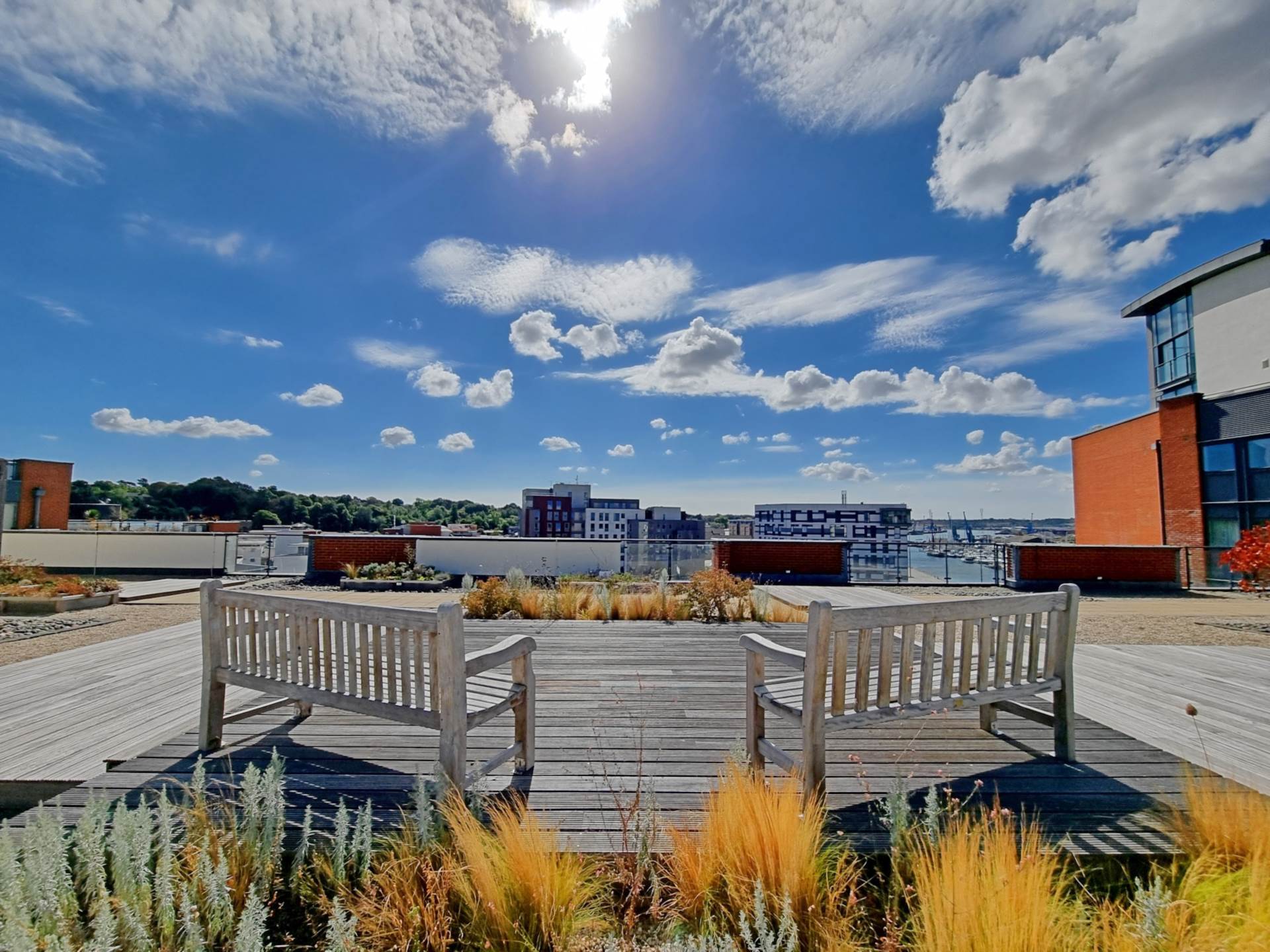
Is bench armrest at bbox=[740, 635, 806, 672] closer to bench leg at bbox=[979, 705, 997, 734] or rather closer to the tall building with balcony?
bench leg at bbox=[979, 705, 997, 734]

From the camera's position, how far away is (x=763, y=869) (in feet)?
5.03

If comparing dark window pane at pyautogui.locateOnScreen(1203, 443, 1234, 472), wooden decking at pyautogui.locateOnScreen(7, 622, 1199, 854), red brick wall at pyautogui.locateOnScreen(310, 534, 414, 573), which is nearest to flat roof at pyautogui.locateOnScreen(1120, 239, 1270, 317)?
dark window pane at pyautogui.locateOnScreen(1203, 443, 1234, 472)

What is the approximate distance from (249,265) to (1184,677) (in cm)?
1402

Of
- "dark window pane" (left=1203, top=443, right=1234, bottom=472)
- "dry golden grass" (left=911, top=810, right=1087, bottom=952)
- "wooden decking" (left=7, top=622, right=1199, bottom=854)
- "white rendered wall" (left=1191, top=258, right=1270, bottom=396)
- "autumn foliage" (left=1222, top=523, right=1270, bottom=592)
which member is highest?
"white rendered wall" (left=1191, top=258, right=1270, bottom=396)

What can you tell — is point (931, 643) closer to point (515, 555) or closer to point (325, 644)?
point (325, 644)

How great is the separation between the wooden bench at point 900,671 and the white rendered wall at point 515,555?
10.4m

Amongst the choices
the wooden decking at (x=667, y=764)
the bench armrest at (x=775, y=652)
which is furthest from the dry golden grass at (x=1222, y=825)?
the bench armrest at (x=775, y=652)

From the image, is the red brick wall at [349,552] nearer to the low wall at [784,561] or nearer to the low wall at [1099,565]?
the low wall at [784,561]

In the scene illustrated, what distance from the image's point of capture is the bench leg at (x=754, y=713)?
7.83 feet

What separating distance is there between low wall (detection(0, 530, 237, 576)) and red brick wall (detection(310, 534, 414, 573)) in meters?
2.67

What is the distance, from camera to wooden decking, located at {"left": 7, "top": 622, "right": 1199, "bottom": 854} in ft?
6.73

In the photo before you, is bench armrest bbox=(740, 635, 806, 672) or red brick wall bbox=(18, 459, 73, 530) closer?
bench armrest bbox=(740, 635, 806, 672)

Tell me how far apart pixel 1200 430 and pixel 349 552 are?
2196 cm

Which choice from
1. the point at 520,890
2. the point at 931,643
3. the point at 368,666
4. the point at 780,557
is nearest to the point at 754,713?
the point at 931,643
